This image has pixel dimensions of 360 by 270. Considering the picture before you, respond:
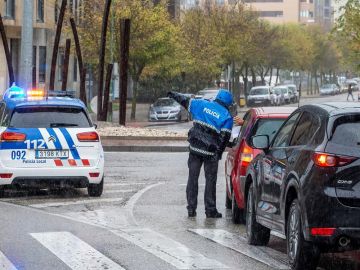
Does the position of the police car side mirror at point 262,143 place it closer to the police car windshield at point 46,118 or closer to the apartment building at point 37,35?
the police car windshield at point 46,118

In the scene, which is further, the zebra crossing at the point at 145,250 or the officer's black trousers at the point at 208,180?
the officer's black trousers at the point at 208,180

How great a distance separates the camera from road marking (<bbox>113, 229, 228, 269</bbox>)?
30.2ft

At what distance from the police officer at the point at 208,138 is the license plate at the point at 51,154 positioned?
8.88 ft

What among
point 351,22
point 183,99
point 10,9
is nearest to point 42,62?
point 10,9

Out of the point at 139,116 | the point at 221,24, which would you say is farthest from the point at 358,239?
the point at 221,24

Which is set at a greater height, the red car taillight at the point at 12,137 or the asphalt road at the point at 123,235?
the red car taillight at the point at 12,137

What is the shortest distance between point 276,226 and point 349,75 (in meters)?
172

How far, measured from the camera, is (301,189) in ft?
27.9

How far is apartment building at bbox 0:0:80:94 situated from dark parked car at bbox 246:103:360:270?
140 ft

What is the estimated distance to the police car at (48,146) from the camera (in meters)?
15.0

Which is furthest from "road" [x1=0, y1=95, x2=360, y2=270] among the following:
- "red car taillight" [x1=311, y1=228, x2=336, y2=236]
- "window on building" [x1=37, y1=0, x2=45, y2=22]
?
"window on building" [x1=37, y1=0, x2=45, y2=22]

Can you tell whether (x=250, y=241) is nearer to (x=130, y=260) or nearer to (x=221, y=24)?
(x=130, y=260)

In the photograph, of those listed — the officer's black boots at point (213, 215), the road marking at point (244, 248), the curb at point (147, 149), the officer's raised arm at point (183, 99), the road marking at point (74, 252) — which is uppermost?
the officer's raised arm at point (183, 99)

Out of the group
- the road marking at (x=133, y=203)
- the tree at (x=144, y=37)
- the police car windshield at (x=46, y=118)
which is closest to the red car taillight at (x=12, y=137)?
the police car windshield at (x=46, y=118)
